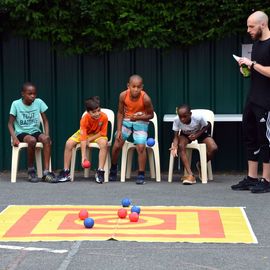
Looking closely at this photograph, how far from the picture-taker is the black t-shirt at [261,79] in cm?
779

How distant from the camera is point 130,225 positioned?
20.2ft

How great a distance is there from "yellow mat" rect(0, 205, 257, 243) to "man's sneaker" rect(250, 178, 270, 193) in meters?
0.97

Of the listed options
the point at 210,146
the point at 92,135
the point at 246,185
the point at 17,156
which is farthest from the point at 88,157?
the point at 246,185

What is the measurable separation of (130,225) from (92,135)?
313 centimetres

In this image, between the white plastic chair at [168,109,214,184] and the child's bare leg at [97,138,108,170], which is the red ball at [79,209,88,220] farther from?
the white plastic chair at [168,109,214,184]

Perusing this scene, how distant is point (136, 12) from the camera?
9625 millimetres

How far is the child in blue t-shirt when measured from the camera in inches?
356

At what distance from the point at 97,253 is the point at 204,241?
34.7 inches

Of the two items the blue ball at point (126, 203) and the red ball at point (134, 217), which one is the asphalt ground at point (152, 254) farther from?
the red ball at point (134, 217)

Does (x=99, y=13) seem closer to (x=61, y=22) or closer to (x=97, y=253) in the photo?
(x=61, y=22)

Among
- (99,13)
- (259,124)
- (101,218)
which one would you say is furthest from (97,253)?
(99,13)

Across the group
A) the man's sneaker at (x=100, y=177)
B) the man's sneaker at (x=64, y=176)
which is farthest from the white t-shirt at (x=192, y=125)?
the man's sneaker at (x=64, y=176)

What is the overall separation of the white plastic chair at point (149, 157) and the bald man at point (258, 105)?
1223 mm

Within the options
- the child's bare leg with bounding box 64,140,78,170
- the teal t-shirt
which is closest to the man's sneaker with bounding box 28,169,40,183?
the child's bare leg with bounding box 64,140,78,170
